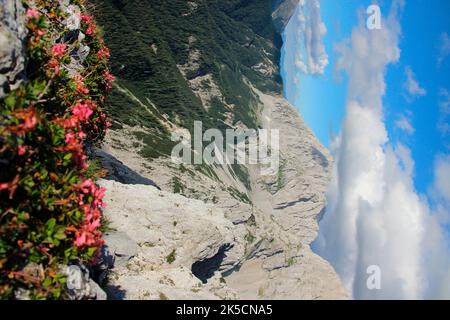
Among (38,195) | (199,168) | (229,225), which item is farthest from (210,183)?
(38,195)

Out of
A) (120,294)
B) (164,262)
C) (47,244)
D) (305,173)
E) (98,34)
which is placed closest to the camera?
(47,244)

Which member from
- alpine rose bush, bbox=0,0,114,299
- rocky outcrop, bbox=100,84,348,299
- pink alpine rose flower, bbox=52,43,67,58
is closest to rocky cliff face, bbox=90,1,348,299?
rocky outcrop, bbox=100,84,348,299

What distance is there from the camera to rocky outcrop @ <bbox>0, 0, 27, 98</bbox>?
770cm

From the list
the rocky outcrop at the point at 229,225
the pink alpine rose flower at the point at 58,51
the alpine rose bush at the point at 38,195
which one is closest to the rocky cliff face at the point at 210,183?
the rocky outcrop at the point at 229,225

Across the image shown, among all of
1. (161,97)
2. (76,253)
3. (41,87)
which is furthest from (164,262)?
(161,97)

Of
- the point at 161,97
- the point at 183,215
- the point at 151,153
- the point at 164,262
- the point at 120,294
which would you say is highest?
the point at 161,97

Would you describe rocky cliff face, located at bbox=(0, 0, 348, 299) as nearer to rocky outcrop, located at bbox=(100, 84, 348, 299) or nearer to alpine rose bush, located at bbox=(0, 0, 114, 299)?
rocky outcrop, located at bbox=(100, 84, 348, 299)

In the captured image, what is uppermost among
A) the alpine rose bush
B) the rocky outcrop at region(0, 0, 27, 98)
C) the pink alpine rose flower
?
the pink alpine rose flower

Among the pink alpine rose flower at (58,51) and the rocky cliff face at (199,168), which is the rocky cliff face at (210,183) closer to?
the rocky cliff face at (199,168)

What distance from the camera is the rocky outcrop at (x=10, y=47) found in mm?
7699

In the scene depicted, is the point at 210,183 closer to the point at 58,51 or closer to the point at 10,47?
the point at 58,51

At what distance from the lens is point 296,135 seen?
179875 millimetres

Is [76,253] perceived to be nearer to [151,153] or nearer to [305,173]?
[151,153]

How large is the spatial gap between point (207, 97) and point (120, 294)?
375 ft
